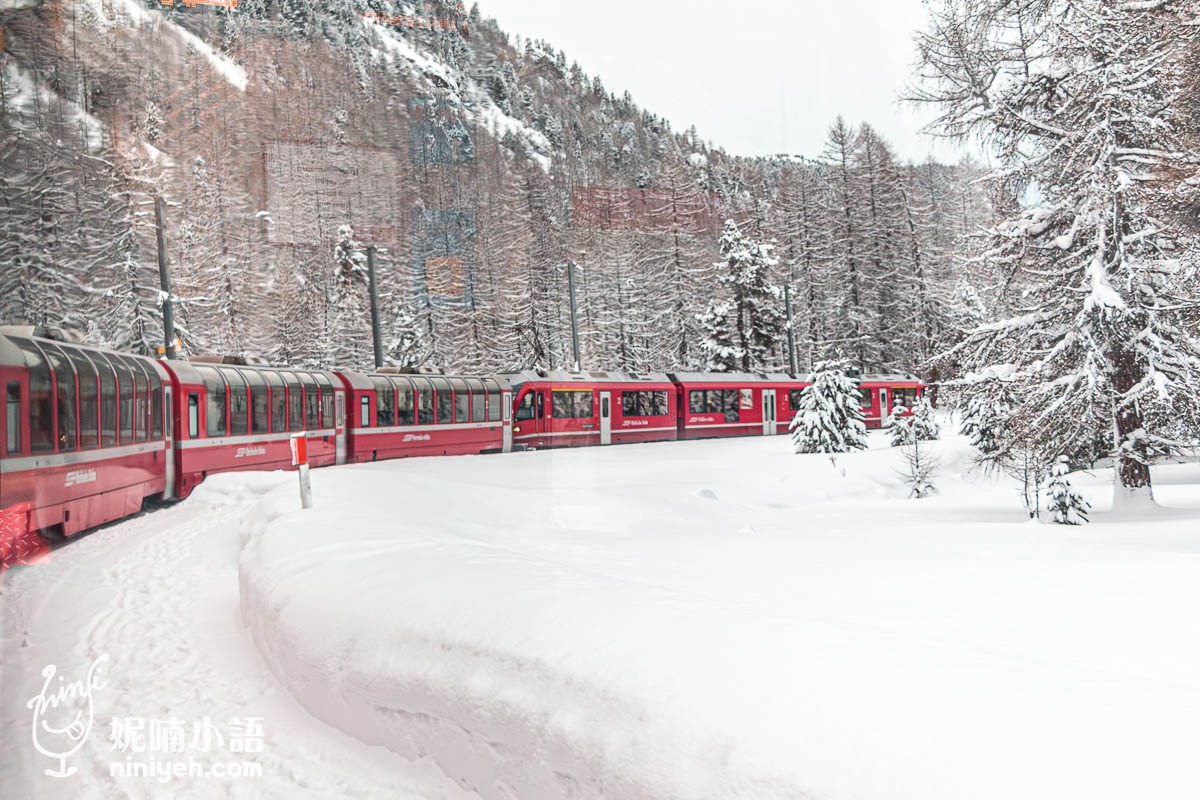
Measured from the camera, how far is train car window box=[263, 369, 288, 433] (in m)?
10.4

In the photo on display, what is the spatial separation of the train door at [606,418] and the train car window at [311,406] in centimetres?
637

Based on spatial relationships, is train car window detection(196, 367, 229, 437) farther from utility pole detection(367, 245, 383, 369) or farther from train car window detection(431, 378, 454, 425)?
utility pole detection(367, 245, 383, 369)

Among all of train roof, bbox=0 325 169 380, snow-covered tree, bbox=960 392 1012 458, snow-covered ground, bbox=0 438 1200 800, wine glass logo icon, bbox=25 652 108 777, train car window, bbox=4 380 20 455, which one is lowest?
snow-covered ground, bbox=0 438 1200 800

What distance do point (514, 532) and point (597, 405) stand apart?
33.0ft

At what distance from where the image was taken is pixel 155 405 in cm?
670

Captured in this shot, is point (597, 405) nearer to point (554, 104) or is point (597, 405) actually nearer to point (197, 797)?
point (554, 104)

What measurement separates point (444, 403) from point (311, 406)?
10.5 ft

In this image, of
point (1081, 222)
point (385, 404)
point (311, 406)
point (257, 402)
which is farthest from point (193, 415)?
point (1081, 222)

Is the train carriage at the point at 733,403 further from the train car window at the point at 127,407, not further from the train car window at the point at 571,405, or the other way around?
the train car window at the point at 127,407

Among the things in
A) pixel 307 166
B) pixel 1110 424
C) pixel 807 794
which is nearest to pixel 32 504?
pixel 807 794

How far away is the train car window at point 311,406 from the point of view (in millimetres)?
10919

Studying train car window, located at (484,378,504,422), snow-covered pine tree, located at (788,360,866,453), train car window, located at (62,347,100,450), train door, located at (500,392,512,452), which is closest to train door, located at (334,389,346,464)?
train car window, located at (484,378,504,422)

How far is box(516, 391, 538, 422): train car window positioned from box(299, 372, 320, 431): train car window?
4655 millimetres

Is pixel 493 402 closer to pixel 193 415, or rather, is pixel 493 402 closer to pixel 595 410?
pixel 595 410
